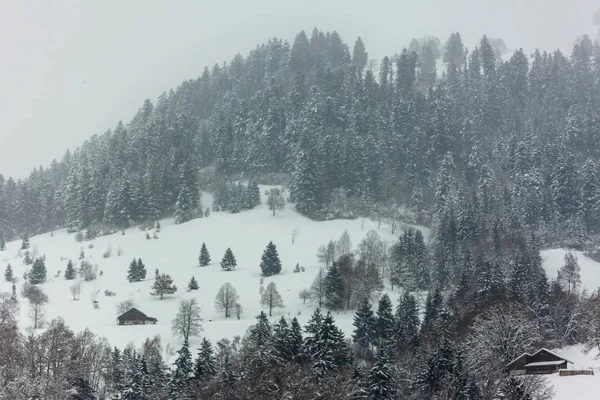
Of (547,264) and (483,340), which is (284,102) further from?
(483,340)

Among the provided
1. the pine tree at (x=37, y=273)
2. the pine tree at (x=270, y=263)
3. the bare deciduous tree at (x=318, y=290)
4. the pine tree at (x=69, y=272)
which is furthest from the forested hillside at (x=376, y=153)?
the bare deciduous tree at (x=318, y=290)

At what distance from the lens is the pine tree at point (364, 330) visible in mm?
73438

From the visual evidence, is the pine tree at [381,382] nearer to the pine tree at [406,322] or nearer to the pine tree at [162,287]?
the pine tree at [406,322]

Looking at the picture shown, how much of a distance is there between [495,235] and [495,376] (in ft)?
190

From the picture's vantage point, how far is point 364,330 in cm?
7369

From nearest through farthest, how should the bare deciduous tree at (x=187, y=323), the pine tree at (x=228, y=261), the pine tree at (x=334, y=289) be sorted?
the bare deciduous tree at (x=187, y=323) → the pine tree at (x=334, y=289) → the pine tree at (x=228, y=261)

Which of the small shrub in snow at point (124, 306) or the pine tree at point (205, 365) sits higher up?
the small shrub in snow at point (124, 306)

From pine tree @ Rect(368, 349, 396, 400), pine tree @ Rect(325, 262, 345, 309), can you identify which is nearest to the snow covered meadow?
pine tree @ Rect(325, 262, 345, 309)

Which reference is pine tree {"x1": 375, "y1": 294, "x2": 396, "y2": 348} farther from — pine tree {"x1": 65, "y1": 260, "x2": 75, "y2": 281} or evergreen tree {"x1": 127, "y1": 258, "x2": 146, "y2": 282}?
pine tree {"x1": 65, "y1": 260, "x2": 75, "y2": 281}

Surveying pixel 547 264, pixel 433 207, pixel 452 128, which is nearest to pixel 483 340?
pixel 547 264

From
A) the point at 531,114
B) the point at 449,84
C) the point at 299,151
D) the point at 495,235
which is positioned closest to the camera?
the point at 495,235

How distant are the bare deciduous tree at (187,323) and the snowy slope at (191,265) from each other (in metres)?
1.21

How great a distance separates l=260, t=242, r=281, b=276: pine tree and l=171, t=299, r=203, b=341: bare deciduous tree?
22.2 m

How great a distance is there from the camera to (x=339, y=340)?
58.3 m
